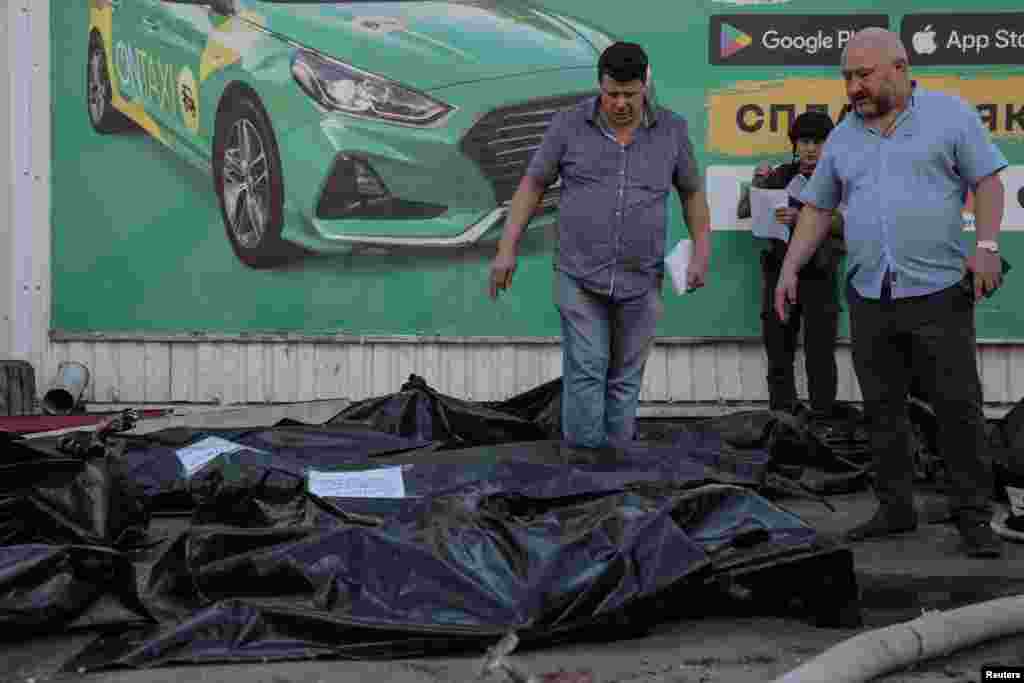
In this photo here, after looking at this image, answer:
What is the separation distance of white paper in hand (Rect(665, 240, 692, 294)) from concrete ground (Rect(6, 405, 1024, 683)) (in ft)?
12.4

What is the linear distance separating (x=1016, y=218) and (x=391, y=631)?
18.8 feet

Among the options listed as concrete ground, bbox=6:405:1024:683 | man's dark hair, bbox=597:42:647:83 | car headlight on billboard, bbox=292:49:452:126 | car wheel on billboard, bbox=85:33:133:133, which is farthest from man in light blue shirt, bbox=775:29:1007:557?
car wheel on billboard, bbox=85:33:133:133

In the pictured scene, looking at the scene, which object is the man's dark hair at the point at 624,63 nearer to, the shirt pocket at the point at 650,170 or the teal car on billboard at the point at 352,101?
the shirt pocket at the point at 650,170

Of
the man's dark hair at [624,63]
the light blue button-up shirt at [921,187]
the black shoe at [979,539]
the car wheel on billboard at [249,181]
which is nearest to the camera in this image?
the black shoe at [979,539]

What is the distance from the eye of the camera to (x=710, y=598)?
15.7 ft

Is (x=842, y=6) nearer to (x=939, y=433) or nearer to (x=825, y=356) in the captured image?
(x=825, y=356)

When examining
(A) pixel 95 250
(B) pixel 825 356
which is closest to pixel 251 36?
(A) pixel 95 250

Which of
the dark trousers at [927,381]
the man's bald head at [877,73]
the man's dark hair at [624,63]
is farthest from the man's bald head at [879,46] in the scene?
the man's dark hair at [624,63]

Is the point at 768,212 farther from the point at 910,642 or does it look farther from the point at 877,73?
the point at 910,642

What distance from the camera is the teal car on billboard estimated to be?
350 inches

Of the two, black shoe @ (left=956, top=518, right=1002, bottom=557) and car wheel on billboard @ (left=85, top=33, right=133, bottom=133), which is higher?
car wheel on billboard @ (left=85, top=33, right=133, bottom=133)

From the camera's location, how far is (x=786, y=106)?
8.95 meters

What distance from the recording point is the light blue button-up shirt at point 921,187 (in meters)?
5.72

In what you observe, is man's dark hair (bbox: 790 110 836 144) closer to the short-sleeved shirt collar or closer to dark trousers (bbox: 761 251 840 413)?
dark trousers (bbox: 761 251 840 413)
